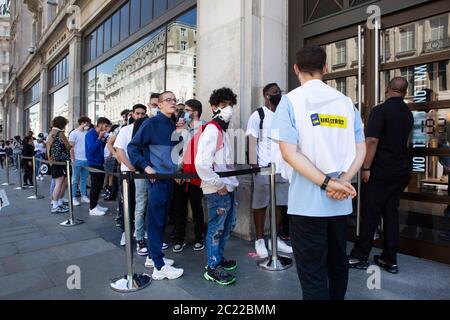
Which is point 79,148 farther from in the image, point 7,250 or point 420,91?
point 420,91

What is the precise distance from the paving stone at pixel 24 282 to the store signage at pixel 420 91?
4246mm

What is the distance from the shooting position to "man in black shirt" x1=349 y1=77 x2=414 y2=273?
337 centimetres

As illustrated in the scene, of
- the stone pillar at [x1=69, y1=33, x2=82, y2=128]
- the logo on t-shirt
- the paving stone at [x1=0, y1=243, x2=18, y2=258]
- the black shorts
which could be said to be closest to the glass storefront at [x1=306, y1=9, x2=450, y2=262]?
the logo on t-shirt

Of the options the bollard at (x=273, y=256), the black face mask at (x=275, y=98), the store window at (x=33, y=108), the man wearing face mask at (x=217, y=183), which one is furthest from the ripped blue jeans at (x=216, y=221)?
the store window at (x=33, y=108)

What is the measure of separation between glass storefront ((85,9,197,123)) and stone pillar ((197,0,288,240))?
61.6 inches

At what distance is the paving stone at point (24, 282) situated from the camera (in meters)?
3.10

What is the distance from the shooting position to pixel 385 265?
3.44 meters

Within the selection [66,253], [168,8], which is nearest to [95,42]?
[168,8]

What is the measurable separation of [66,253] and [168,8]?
5727mm

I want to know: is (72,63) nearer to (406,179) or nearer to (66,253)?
(66,253)

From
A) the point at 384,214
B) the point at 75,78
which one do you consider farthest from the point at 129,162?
the point at 75,78

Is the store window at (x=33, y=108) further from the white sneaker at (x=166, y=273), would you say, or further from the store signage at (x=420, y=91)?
the store signage at (x=420, y=91)

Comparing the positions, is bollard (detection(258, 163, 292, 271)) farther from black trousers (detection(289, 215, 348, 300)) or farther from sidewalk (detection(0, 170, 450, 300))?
black trousers (detection(289, 215, 348, 300))

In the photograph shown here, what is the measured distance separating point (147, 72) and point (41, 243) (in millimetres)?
5539
